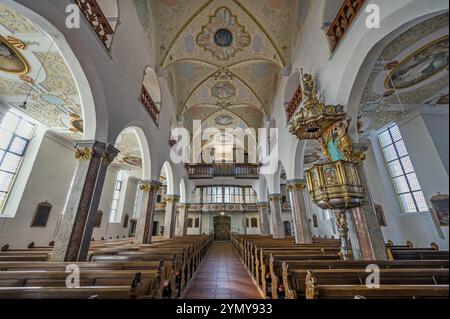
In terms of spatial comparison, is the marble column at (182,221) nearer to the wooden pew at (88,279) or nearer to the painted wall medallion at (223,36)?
the painted wall medallion at (223,36)

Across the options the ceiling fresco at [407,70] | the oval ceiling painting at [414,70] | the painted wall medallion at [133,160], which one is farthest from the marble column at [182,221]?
the oval ceiling painting at [414,70]

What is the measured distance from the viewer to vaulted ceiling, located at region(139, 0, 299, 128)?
8883mm

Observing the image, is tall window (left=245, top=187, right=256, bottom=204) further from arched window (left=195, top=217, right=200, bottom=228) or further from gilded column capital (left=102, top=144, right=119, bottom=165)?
gilded column capital (left=102, top=144, right=119, bottom=165)

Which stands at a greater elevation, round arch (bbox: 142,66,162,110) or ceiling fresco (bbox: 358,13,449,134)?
round arch (bbox: 142,66,162,110)

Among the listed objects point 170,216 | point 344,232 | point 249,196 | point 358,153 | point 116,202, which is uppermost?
point 249,196

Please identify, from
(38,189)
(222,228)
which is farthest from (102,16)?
(222,228)

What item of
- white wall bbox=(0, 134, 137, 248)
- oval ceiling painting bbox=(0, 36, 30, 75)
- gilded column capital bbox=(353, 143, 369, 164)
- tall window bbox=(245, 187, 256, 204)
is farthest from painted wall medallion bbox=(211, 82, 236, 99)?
tall window bbox=(245, 187, 256, 204)

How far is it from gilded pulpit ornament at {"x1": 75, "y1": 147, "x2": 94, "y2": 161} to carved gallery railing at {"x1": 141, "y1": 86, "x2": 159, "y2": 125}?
336 cm

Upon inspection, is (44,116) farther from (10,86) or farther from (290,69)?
(290,69)

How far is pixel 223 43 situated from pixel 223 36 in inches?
13.4

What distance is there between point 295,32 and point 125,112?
26.7ft

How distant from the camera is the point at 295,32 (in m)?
8.57

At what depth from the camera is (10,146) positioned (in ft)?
29.0

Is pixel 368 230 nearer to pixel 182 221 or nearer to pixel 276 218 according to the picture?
pixel 276 218
